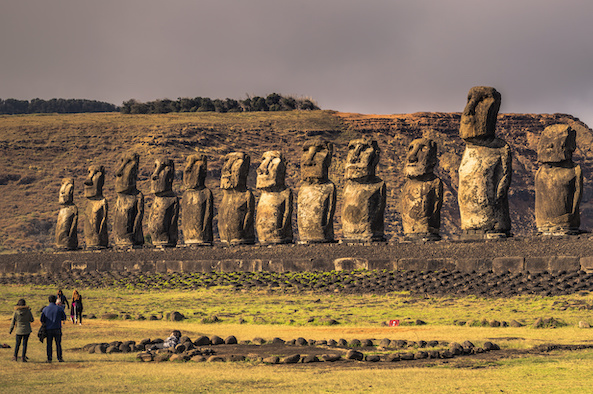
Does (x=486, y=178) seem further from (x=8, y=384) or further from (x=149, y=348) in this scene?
(x=8, y=384)

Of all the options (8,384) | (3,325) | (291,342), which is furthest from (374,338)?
(3,325)

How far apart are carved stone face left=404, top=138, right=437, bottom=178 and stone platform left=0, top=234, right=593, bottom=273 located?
208 cm

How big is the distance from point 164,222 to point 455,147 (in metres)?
53.8

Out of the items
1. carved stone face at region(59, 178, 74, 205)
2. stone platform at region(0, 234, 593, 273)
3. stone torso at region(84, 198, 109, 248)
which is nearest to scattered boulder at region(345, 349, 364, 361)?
stone platform at region(0, 234, 593, 273)

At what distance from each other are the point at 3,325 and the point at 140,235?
39.9 feet

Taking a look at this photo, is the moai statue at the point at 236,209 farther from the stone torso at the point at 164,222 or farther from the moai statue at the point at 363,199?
the moai statue at the point at 363,199

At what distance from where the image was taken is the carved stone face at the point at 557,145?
18.8m

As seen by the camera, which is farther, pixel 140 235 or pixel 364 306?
pixel 140 235

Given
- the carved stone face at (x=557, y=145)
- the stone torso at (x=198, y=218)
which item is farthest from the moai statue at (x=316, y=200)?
the carved stone face at (x=557, y=145)

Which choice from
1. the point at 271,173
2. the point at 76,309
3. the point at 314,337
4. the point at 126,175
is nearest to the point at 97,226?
the point at 126,175

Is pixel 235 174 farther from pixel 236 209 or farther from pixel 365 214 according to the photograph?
pixel 365 214

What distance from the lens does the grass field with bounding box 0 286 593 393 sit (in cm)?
891

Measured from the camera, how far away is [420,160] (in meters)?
21.2

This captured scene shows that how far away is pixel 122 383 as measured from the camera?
30.4 ft
